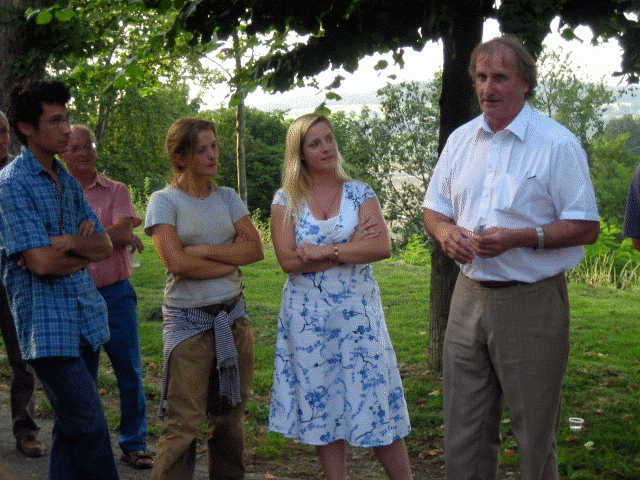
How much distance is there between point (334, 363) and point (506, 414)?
2.97 meters

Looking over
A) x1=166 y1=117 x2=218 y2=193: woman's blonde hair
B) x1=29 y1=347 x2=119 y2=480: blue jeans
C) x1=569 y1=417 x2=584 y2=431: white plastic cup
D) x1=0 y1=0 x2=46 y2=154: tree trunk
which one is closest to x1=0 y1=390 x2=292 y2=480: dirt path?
x1=29 y1=347 x2=119 y2=480: blue jeans

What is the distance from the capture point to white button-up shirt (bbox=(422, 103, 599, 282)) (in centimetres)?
372

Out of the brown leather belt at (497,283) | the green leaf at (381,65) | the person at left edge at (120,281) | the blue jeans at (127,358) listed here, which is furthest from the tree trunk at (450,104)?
the brown leather belt at (497,283)

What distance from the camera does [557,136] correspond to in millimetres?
3771

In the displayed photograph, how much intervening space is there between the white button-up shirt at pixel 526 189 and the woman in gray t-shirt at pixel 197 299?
1457 mm

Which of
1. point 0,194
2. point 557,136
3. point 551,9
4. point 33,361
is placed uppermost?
point 551,9

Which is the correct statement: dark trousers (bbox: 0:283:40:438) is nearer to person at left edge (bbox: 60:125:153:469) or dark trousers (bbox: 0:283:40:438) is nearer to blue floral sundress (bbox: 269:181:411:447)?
person at left edge (bbox: 60:125:153:469)

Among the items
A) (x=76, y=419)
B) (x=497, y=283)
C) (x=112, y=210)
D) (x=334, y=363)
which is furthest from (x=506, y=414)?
(x=76, y=419)

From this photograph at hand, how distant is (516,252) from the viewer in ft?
12.4

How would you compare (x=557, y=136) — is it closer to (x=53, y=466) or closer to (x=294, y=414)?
(x=294, y=414)

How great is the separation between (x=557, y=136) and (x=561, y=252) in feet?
1.67

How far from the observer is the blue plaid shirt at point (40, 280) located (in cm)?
392

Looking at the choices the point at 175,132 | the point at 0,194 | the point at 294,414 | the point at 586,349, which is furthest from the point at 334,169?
the point at 586,349

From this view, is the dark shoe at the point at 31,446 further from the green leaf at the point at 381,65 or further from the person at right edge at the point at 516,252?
the green leaf at the point at 381,65
